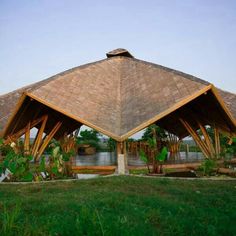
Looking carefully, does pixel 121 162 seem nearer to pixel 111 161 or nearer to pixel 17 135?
pixel 111 161

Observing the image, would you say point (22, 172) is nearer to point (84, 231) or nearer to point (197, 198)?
Answer: point (197, 198)

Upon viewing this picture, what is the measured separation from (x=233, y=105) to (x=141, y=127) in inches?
256

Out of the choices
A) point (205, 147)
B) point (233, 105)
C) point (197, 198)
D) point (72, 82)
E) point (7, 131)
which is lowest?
point (197, 198)

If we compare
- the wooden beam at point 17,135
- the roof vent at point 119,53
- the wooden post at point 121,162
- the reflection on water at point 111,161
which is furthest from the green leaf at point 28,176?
the roof vent at point 119,53

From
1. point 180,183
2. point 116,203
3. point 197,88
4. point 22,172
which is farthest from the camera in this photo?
point 197,88

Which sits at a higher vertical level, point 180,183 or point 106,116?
point 106,116

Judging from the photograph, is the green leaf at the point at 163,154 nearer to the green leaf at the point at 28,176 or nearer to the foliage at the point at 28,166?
the foliage at the point at 28,166

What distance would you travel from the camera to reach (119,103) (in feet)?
38.3

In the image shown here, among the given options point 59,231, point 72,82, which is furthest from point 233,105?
point 59,231

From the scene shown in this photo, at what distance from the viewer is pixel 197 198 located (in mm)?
4531

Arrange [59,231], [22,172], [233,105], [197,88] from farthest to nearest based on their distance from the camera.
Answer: [233,105] < [197,88] < [22,172] < [59,231]

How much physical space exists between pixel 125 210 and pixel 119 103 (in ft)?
27.0

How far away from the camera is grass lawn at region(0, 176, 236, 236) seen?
2.62 m

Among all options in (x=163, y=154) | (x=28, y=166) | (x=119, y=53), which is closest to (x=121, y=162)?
(x=163, y=154)
